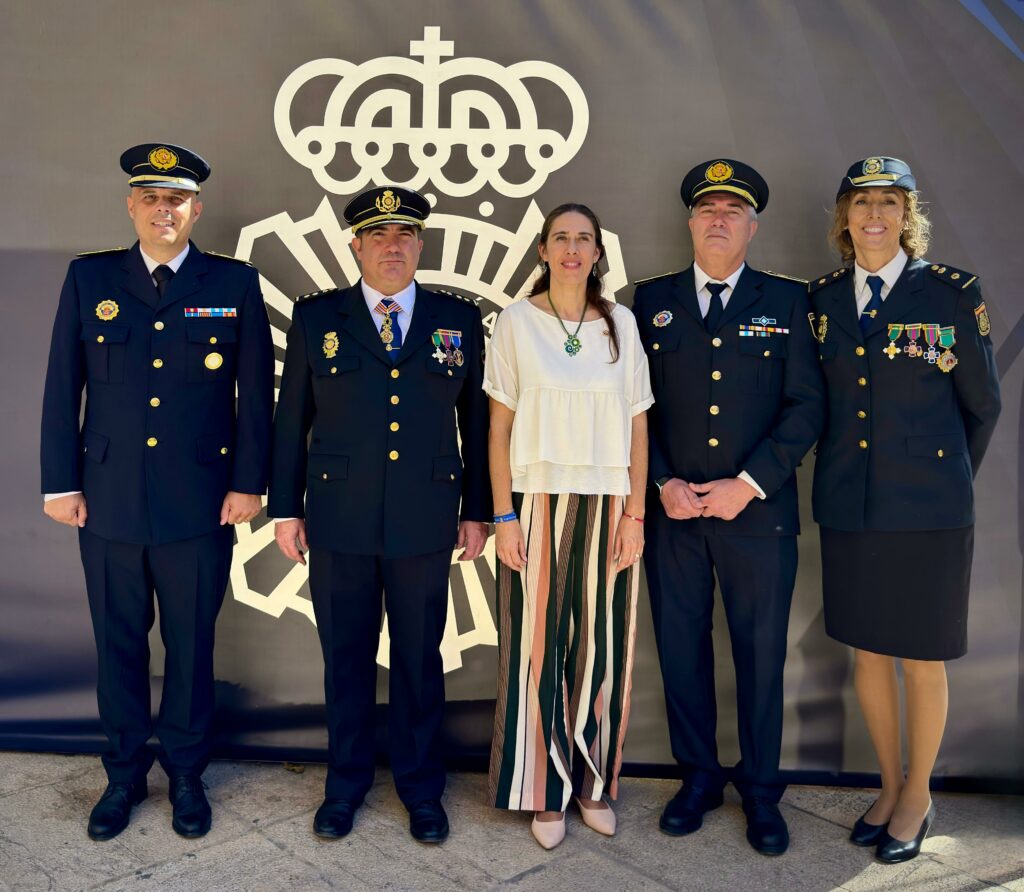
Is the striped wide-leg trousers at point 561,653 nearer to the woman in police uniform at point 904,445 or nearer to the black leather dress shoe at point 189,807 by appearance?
the woman in police uniform at point 904,445

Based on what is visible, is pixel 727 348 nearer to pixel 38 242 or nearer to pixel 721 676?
pixel 721 676

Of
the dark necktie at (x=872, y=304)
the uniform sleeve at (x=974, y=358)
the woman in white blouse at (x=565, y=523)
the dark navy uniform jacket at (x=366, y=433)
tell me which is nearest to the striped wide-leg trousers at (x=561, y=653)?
the woman in white blouse at (x=565, y=523)

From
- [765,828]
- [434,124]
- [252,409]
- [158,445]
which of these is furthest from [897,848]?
[434,124]

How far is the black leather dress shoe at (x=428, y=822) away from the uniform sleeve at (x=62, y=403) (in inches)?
52.5

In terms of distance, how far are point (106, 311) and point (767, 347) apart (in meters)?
1.85

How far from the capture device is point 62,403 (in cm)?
269

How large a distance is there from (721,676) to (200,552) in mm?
1742

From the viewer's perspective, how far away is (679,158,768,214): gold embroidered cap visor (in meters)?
2.71

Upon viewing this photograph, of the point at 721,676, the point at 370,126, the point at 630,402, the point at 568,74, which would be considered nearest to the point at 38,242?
the point at 370,126

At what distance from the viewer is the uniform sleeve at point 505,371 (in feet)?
8.59

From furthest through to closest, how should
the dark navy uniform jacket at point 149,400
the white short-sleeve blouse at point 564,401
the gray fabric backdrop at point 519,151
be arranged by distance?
the gray fabric backdrop at point 519,151 < the dark navy uniform jacket at point 149,400 < the white short-sleeve blouse at point 564,401

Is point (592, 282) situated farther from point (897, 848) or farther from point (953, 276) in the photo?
point (897, 848)

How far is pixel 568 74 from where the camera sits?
3160 mm

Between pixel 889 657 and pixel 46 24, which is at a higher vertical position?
pixel 46 24
